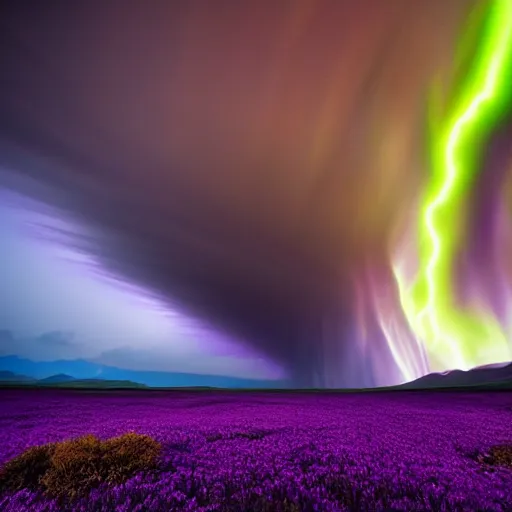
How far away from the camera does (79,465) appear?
6867 millimetres

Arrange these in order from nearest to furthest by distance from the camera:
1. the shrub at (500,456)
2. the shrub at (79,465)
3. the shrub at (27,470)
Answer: the shrub at (79,465) < the shrub at (27,470) < the shrub at (500,456)

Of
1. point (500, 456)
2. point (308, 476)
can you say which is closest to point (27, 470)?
A: point (308, 476)

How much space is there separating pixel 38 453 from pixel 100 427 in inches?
246

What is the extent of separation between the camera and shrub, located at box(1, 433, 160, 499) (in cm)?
634

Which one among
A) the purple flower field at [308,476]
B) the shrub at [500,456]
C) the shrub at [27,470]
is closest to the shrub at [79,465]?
the shrub at [27,470]

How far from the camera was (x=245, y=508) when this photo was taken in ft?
17.8

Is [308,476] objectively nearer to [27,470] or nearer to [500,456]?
[500,456]

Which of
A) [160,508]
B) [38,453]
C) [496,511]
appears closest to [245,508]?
[160,508]

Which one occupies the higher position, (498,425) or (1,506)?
(498,425)

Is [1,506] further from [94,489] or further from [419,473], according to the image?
[419,473]

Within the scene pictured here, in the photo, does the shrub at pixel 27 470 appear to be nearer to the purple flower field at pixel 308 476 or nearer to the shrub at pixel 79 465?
the shrub at pixel 79 465

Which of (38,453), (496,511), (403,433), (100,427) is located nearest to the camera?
(496,511)

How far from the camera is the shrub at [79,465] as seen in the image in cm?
634

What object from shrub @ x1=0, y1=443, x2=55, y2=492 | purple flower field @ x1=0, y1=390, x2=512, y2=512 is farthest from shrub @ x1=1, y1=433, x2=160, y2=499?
purple flower field @ x1=0, y1=390, x2=512, y2=512
